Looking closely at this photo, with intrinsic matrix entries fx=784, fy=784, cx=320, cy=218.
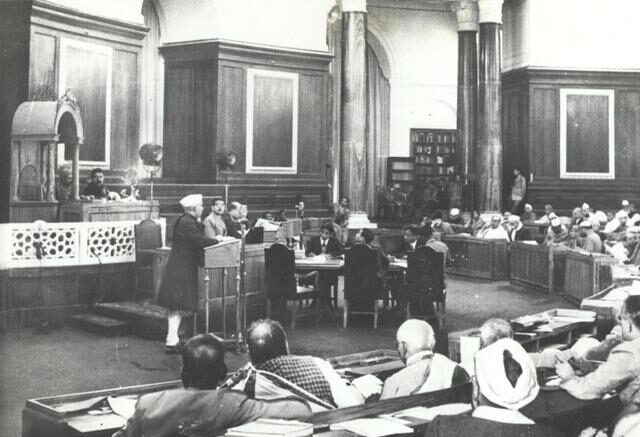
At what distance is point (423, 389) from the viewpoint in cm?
374

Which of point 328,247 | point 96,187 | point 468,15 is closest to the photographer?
point 328,247

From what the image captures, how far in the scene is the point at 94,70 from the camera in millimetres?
14523

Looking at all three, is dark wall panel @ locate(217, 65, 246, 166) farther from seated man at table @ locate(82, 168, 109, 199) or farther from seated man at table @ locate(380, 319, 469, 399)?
seated man at table @ locate(380, 319, 469, 399)

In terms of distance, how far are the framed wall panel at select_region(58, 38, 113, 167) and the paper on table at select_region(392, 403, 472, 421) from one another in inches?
450

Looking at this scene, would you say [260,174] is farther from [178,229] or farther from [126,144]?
[178,229]

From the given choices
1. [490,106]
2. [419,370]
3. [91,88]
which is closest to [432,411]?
[419,370]

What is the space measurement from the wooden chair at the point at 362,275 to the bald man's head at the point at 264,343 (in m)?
5.38

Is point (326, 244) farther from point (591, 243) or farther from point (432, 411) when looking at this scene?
point (432, 411)

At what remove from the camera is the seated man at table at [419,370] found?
374 cm

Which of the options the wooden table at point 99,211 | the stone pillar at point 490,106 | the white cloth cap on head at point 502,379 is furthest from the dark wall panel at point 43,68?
the white cloth cap on head at point 502,379

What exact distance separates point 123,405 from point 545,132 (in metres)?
18.0

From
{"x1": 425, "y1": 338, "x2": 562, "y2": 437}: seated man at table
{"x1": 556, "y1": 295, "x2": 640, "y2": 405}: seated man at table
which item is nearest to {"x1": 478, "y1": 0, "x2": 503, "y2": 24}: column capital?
{"x1": 556, "y1": 295, "x2": 640, "y2": 405}: seated man at table

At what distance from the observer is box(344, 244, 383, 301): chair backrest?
903cm

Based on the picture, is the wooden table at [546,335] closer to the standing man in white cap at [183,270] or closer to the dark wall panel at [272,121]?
the standing man in white cap at [183,270]
